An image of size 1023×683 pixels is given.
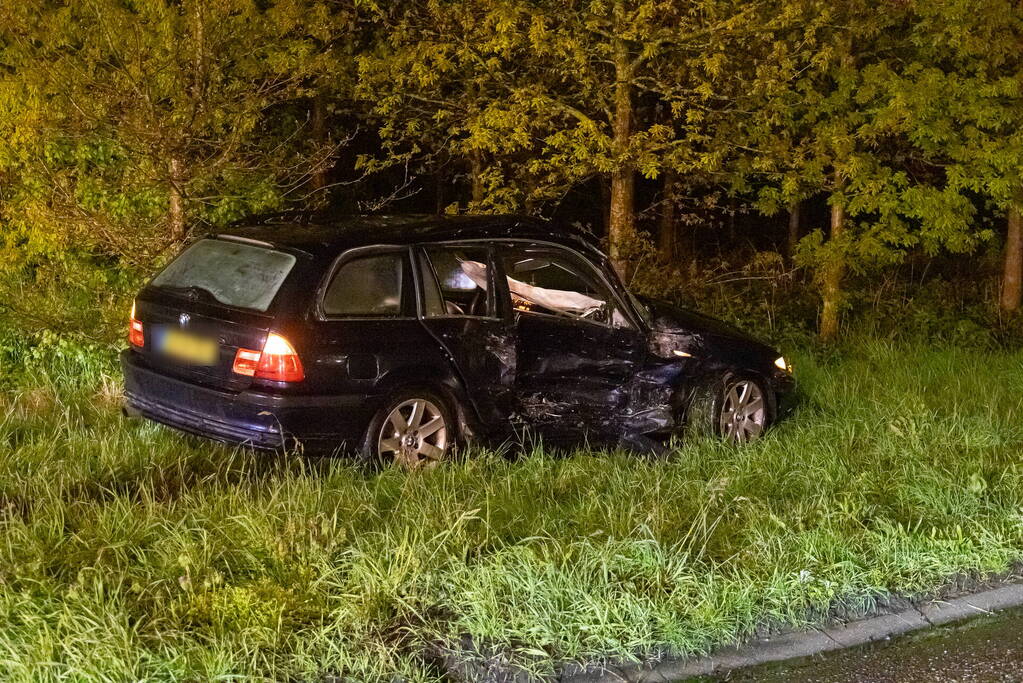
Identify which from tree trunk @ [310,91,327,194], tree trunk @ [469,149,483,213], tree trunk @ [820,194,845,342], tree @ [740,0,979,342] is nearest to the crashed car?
tree trunk @ [469,149,483,213]

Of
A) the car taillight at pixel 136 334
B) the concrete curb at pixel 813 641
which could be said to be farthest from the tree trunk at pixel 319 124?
the concrete curb at pixel 813 641

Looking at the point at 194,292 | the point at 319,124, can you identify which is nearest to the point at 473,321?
the point at 194,292

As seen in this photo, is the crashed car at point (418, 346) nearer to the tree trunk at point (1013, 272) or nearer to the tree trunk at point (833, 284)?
the tree trunk at point (833, 284)

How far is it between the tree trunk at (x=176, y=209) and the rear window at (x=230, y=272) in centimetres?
246

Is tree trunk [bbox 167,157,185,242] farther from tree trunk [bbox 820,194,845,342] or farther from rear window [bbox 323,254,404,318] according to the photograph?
tree trunk [bbox 820,194,845,342]

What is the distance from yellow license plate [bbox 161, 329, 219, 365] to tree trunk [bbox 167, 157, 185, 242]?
2965mm

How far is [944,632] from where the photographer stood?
5.01 m

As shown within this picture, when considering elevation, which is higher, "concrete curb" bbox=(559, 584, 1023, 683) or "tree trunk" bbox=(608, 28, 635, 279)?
"tree trunk" bbox=(608, 28, 635, 279)

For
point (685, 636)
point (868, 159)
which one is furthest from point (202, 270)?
point (868, 159)

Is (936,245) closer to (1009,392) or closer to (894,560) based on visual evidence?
(1009,392)

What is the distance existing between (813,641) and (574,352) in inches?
110

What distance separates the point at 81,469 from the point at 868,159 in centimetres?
783

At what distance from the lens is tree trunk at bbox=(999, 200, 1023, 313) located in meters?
13.7

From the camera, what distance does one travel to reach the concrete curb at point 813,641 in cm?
442
